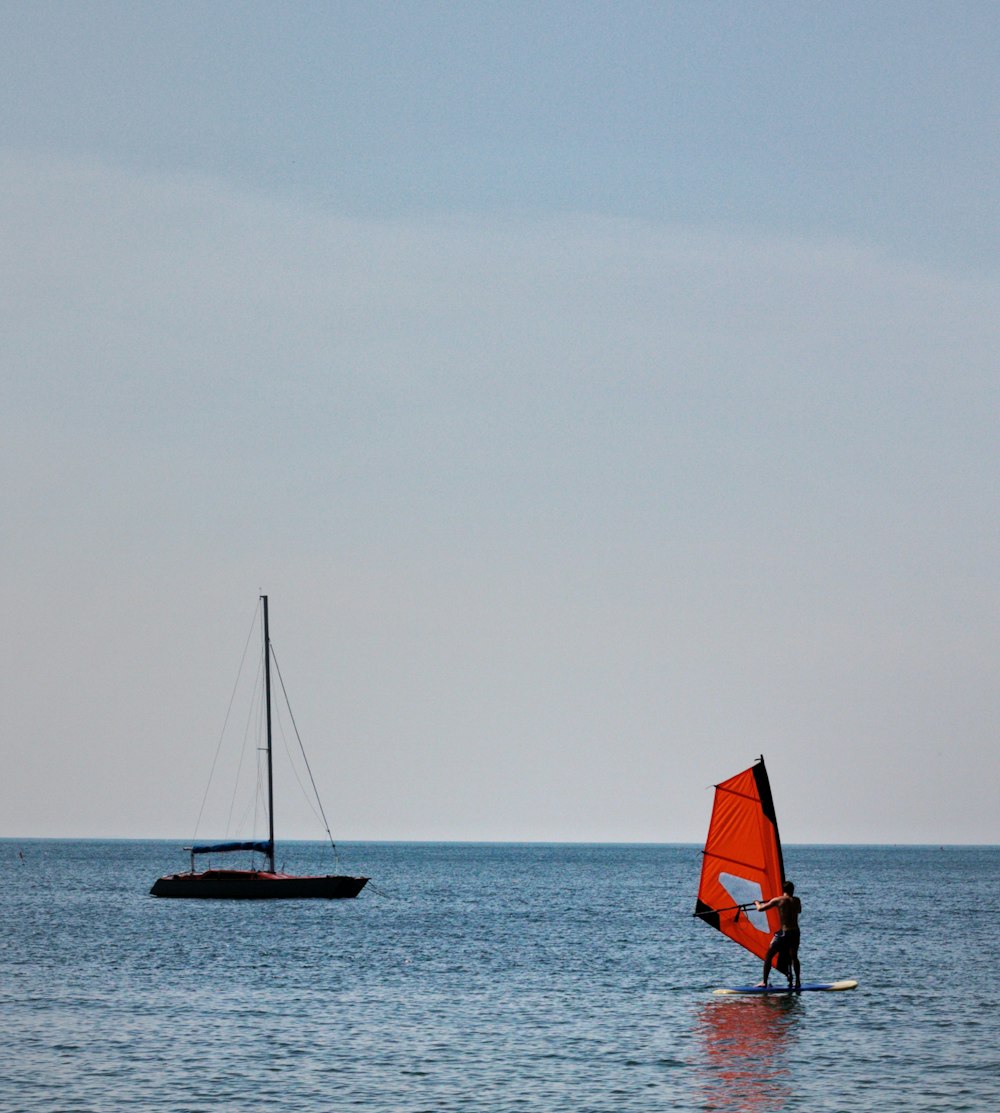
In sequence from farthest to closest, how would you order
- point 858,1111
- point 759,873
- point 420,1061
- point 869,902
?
point 869,902 → point 759,873 → point 420,1061 → point 858,1111

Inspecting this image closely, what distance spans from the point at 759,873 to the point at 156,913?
47024 mm

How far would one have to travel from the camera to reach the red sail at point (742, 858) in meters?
36.5

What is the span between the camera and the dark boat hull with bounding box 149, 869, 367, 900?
76.9 meters

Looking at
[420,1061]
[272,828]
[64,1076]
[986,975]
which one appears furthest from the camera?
[272,828]

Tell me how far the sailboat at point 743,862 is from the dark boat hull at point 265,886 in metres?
42.0

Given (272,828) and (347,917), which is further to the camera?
(272,828)

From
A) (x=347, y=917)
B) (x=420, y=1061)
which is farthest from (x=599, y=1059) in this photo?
(x=347, y=917)

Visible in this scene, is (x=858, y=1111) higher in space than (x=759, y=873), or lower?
lower

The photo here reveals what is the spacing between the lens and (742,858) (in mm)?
36844

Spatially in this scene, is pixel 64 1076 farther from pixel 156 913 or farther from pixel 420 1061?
pixel 156 913

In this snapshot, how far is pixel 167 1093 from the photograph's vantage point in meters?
25.3

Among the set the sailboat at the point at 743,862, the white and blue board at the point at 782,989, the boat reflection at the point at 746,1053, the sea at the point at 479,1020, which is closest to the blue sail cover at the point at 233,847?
the sea at the point at 479,1020

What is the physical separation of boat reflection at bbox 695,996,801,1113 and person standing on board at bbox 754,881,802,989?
2.82ft

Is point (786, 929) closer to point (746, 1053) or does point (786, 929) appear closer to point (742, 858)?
point (742, 858)
